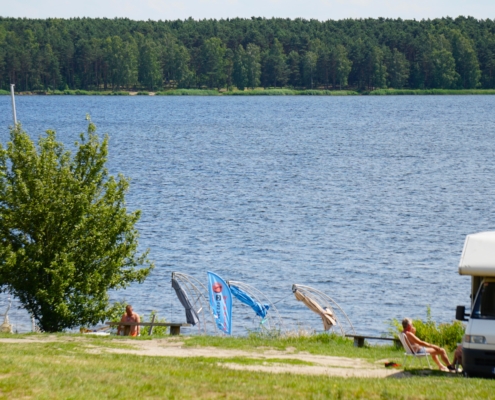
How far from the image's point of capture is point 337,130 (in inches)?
4887

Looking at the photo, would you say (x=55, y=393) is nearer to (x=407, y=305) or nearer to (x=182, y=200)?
(x=407, y=305)

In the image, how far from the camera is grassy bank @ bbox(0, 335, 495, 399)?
12.5m

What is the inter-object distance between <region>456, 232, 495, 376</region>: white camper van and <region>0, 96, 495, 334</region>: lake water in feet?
41.2

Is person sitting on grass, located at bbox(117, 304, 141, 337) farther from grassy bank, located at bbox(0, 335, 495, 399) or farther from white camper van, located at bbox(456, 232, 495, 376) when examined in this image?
white camper van, located at bbox(456, 232, 495, 376)

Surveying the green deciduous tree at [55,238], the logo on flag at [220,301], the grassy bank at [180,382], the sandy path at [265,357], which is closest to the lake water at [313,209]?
the logo on flag at [220,301]

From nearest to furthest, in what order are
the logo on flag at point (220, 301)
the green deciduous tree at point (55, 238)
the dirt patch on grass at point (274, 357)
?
the dirt patch on grass at point (274, 357) < the green deciduous tree at point (55, 238) < the logo on flag at point (220, 301)

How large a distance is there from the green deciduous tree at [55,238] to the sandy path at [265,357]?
3682 mm

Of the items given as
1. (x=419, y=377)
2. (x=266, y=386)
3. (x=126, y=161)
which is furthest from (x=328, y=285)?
(x=126, y=161)

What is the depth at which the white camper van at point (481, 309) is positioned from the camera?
15180 mm

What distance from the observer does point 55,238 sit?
24.2 meters

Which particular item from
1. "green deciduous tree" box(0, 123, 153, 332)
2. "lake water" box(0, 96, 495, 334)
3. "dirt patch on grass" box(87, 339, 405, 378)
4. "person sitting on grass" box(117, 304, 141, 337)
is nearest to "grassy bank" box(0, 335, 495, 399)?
"dirt patch on grass" box(87, 339, 405, 378)

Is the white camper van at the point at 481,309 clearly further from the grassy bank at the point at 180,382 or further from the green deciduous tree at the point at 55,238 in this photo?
the green deciduous tree at the point at 55,238

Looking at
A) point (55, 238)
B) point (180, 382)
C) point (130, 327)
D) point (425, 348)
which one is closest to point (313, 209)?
point (55, 238)

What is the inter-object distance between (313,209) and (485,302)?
1504 inches
